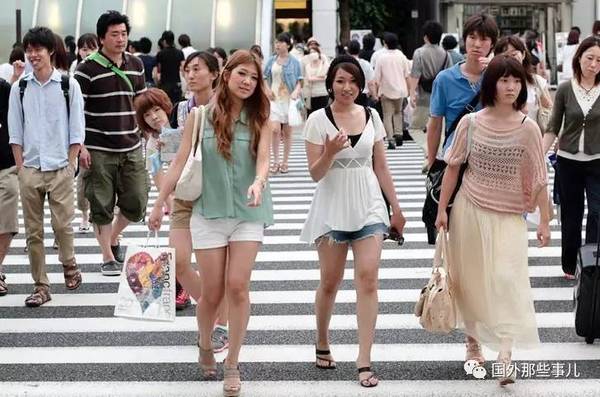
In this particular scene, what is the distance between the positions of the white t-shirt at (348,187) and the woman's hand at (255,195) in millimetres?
504

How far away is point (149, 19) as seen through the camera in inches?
1007

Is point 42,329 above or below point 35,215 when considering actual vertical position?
below

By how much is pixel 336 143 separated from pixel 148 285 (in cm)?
133

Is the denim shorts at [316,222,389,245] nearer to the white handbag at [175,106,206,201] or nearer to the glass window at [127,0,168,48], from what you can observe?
the white handbag at [175,106,206,201]

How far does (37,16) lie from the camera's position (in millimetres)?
26266

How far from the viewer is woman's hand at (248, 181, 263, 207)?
527 centimetres

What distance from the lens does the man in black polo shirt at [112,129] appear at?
8.27 m

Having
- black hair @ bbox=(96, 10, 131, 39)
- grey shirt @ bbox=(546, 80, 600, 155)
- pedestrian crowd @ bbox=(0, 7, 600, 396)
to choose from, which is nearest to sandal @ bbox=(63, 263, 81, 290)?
pedestrian crowd @ bbox=(0, 7, 600, 396)

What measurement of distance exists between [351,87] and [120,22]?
3.09 metres

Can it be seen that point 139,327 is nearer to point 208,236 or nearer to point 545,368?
point 208,236

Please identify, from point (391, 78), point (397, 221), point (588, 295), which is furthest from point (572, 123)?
point (391, 78)

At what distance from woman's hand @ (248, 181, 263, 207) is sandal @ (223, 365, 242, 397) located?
881mm

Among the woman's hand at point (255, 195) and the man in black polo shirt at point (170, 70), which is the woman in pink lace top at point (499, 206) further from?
the man in black polo shirt at point (170, 70)

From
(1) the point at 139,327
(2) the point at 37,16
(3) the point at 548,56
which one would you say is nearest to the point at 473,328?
(1) the point at 139,327
